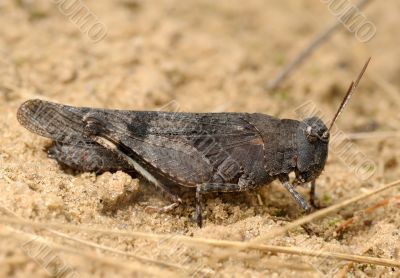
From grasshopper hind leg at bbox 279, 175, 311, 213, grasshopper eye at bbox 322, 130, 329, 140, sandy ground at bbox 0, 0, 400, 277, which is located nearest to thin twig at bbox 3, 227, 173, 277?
sandy ground at bbox 0, 0, 400, 277

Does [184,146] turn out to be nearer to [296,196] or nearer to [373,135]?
[296,196]

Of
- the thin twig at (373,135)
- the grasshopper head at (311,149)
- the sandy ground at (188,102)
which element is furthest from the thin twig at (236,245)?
the thin twig at (373,135)

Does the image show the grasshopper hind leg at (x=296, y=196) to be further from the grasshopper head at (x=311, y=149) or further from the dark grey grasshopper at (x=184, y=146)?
the grasshopper head at (x=311, y=149)

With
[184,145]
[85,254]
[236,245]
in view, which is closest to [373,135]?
[184,145]

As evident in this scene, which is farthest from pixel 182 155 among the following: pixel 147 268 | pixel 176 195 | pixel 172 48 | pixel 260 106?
pixel 172 48

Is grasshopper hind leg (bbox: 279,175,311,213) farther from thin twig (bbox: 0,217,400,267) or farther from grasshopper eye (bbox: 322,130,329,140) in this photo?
thin twig (bbox: 0,217,400,267)
